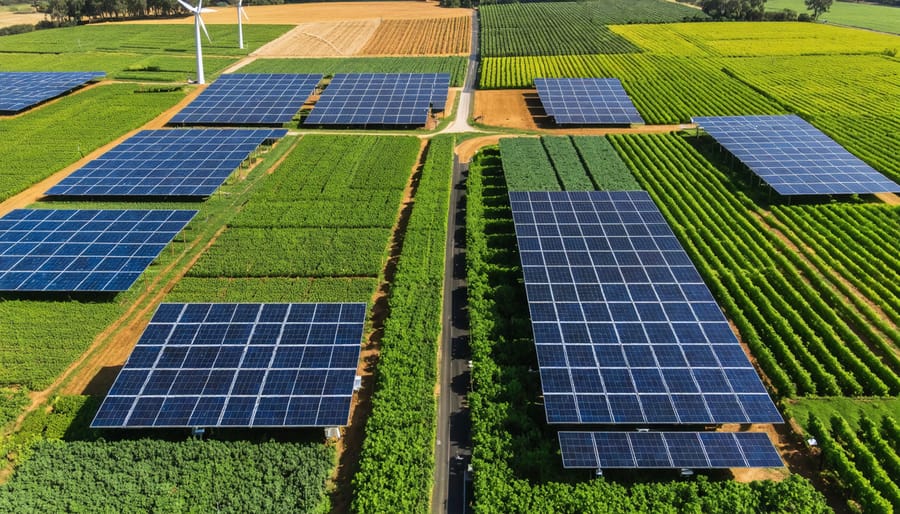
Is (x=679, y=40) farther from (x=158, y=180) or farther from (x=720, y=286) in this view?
(x=158, y=180)

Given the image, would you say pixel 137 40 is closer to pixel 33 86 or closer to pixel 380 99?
pixel 33 86

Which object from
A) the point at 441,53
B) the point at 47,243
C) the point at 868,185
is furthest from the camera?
the point at 441,53

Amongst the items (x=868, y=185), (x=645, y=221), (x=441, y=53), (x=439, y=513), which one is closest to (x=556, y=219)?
(x=645, y=221)

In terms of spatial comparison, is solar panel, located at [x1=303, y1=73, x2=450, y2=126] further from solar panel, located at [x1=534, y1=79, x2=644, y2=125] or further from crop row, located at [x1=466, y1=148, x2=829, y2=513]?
crop row, located at [x1=466, y1=148, x2=829, y2=513]

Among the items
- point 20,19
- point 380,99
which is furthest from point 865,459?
point 20,19

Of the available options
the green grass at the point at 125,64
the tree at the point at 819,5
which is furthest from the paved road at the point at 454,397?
the tree at the point at 819,5

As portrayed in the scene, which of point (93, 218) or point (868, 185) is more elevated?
point (868, 185)

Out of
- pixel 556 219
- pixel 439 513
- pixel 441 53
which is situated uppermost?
pixel 441 53
